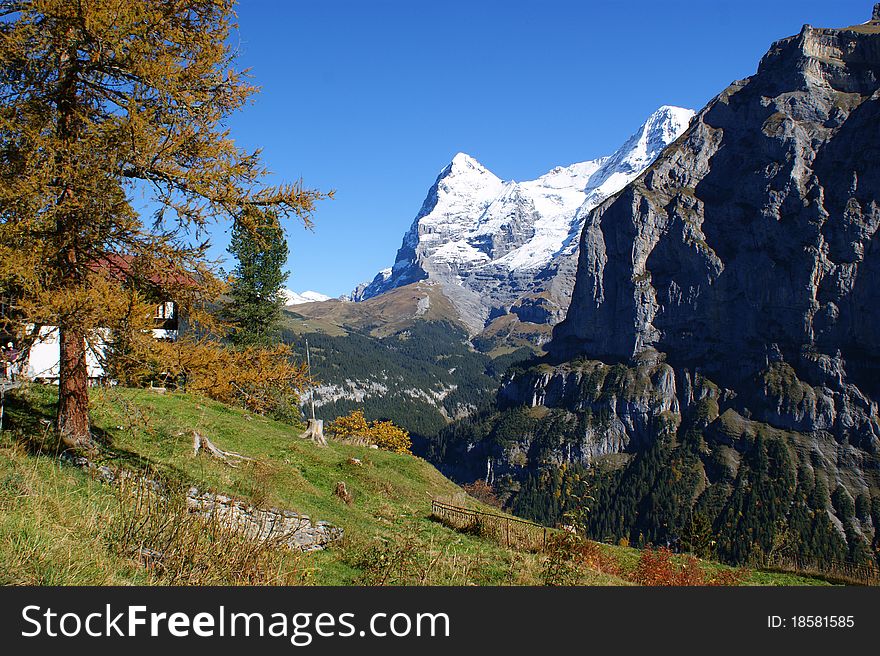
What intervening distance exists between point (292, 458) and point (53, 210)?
44.9 feet

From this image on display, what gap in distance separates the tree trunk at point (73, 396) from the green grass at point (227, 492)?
417 mm

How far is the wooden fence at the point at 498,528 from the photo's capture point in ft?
57.8

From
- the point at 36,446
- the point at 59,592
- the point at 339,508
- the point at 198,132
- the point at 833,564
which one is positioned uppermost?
the point at 198,132

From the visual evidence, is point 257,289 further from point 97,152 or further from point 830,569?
point 830,569

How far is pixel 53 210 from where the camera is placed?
1152 centimetres

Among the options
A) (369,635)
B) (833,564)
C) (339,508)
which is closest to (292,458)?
(339,508)

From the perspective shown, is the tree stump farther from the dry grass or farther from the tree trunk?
the dry grass

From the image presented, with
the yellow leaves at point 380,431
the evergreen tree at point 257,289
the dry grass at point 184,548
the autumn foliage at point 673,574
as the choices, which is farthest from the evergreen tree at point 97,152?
the yellow leaves at point 380,431

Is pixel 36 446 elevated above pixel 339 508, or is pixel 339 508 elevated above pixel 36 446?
pixel 36 446

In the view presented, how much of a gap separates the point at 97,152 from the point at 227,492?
8421 mm

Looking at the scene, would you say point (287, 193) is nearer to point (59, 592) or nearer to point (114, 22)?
point (114, 22)

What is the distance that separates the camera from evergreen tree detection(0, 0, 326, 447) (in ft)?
37.5

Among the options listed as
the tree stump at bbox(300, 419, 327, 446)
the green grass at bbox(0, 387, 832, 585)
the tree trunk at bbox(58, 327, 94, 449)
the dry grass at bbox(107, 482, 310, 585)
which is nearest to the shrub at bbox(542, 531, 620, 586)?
the green grass at bbox(0, 387, 832, 585)

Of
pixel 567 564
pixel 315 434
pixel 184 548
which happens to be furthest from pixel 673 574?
pixel 315 434
